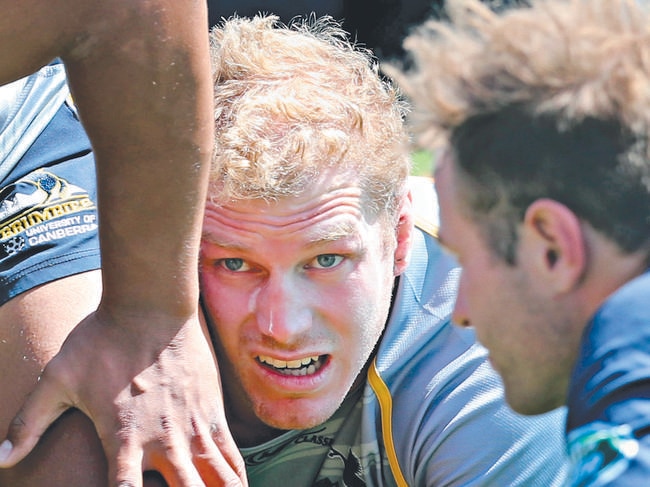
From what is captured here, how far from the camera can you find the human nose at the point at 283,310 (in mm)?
2305

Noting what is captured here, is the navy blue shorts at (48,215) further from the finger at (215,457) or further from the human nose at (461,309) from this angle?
the human nose at (461,309)

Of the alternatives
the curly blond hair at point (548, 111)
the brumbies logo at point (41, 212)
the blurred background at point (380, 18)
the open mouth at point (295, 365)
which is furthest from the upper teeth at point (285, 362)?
the blurred background at point (380, 18)

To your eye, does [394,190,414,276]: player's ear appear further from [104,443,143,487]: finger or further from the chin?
[104,443,143,487]: finger

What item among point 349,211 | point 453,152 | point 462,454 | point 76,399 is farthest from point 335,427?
point 453,152

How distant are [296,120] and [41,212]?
53 cm

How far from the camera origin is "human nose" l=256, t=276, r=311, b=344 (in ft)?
7.56

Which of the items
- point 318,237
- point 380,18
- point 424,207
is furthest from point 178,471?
point 380,18

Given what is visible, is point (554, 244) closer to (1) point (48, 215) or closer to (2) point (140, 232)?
(2) point (140, 232)

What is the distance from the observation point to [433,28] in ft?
5.49

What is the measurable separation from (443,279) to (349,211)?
266 millimetres

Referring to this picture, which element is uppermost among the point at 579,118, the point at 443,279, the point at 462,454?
the point at 443,279

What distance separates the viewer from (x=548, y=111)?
59.1 inches

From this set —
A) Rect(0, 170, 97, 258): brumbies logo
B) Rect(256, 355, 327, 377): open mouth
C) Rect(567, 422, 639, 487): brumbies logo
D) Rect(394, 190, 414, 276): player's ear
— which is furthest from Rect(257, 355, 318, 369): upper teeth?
Rect(567, 422, 639, 487): brumbies logo

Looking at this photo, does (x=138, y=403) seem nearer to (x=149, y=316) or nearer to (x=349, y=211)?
(x=149, y=316)
